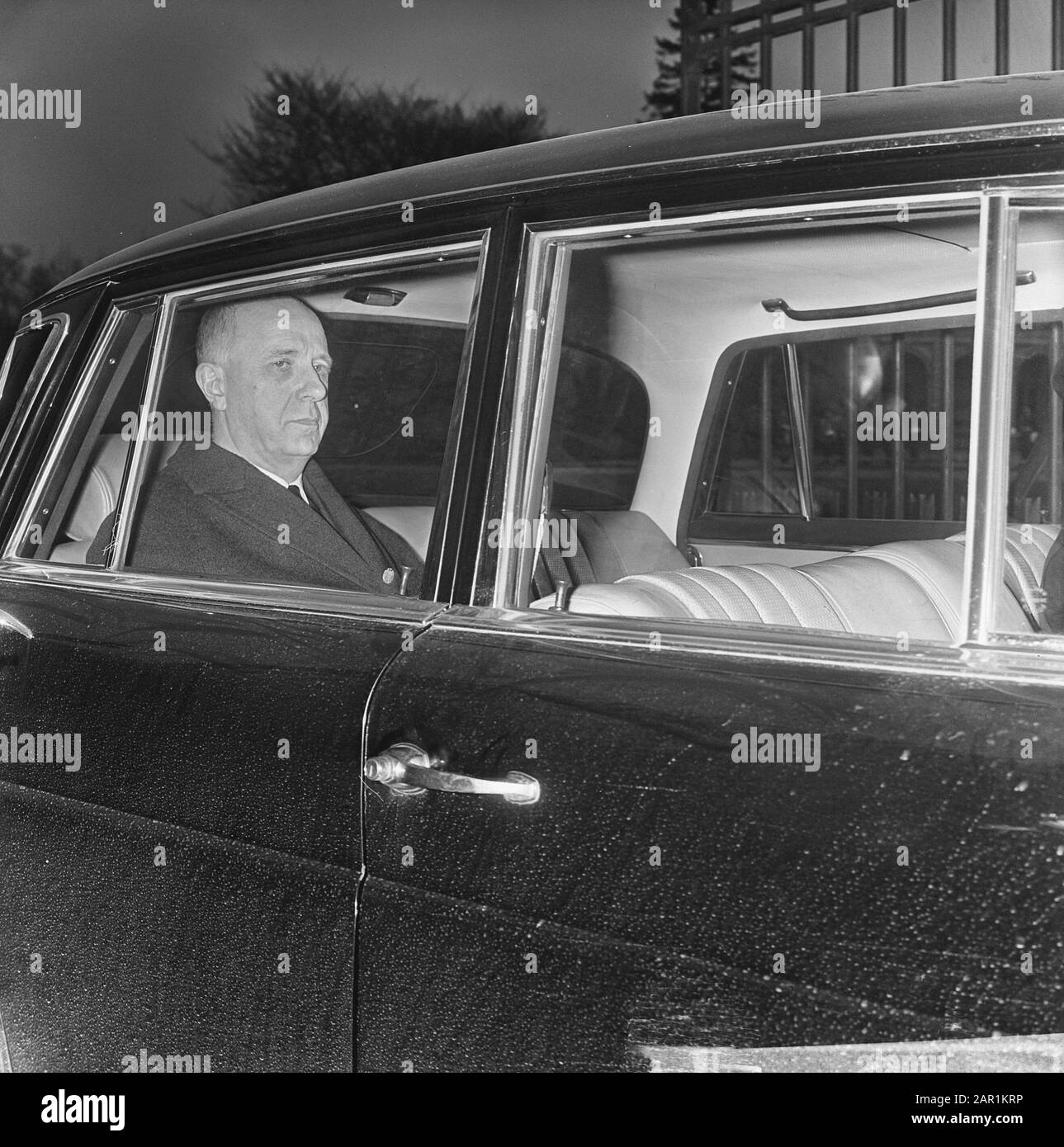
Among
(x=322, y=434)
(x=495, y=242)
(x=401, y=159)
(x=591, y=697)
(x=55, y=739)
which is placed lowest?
(x=55, y=739)

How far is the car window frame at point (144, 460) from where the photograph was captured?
1.93 m

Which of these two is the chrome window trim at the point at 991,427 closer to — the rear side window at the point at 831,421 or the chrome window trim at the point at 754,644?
the chrome window trim at the point at 754,644

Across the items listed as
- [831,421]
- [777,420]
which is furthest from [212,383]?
[831,421]

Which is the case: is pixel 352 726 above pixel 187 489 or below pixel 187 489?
below

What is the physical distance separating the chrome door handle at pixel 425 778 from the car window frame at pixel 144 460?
8.8 inches

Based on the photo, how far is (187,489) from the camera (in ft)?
8.24

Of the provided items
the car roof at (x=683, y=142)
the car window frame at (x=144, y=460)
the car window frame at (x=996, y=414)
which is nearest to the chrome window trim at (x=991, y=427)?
the car window frame at (x=996, y=414)

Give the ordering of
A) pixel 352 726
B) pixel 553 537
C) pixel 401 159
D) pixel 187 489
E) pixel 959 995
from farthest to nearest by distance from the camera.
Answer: pixel 401 159, pixel 187 489, pixel 553 537, pixel 352 726, pixel 959 995

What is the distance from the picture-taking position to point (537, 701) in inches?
66.0

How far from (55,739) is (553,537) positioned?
0.91m

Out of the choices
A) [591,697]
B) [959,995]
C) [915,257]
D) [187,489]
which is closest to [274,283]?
[187,489]

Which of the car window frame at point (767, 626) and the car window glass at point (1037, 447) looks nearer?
the car window frame at point (767, 626)

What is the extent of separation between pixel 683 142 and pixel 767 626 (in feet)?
2.19

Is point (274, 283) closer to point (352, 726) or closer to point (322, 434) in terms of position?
point (322, 434)
